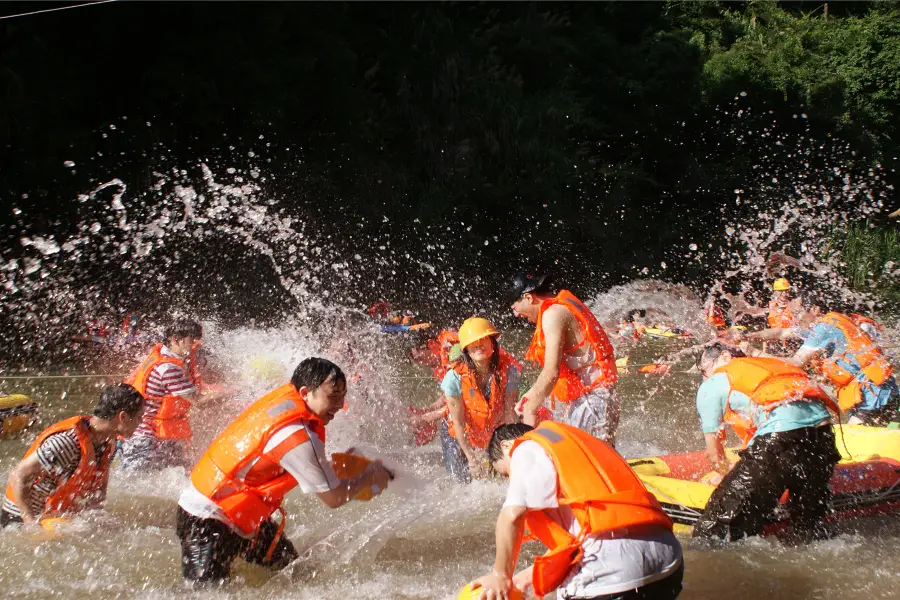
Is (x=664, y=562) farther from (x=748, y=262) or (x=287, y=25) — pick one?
(x=748, y=262)

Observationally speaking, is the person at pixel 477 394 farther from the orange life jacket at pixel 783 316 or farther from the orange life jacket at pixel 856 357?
the orange life jacket at pixel 783 316

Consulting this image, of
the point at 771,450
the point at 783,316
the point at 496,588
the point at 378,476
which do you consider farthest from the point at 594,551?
the point at 783,316

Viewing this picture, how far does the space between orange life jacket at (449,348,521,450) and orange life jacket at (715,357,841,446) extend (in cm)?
159

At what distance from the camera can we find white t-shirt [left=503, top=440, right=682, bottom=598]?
2898 millimetres

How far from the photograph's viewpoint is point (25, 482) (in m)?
4.61

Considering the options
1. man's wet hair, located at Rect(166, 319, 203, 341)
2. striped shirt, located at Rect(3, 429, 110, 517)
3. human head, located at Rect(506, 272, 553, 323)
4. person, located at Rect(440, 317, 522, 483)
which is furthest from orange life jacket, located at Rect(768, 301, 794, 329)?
striped shirt, located at Rect(3, 429, 110, 517)

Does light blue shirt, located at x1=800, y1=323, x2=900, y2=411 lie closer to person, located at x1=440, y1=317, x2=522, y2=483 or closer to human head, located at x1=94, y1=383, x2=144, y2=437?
person, located at x1=440, y1=317, x2=522, y2=483

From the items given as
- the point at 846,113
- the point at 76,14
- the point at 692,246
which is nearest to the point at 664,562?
the point at 76,14

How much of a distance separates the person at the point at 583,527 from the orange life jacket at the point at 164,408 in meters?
3.75

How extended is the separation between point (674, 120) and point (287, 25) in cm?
1603

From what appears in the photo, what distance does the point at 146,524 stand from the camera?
5352 millimetres

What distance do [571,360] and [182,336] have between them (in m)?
2.90

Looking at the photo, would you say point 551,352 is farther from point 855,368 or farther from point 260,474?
point 855,368

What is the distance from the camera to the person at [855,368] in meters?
6.55
